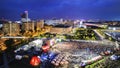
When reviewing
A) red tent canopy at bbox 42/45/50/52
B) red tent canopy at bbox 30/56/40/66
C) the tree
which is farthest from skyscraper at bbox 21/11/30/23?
red tent canopy at bbox 30/56/40/66

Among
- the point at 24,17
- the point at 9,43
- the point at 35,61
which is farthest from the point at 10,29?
the point at 35,61

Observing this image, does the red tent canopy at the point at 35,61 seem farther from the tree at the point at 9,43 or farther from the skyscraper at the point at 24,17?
the skyscraper at the point at 24,17

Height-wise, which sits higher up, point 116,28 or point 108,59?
point 116,28

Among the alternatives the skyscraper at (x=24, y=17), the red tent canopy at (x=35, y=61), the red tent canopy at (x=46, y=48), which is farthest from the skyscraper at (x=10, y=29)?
the red tent canopy at (x=35, y=61)

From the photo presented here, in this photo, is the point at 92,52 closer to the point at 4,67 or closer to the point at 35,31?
the point at 4,67

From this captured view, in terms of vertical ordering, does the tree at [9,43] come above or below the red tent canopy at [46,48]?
above

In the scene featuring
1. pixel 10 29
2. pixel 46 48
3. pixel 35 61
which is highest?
pixel 10 29

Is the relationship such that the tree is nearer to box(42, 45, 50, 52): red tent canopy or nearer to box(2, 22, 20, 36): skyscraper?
box(2, 22, 20, 36): skyscraper

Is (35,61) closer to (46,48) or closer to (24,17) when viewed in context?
(46,48)

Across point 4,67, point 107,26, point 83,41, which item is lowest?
point 4,67

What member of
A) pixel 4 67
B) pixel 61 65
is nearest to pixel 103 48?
pixel 61 65

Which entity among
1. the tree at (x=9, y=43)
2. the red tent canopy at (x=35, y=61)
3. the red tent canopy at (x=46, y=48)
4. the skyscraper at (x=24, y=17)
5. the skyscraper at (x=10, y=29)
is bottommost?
the red tent canopy at (x=35, y=61)
